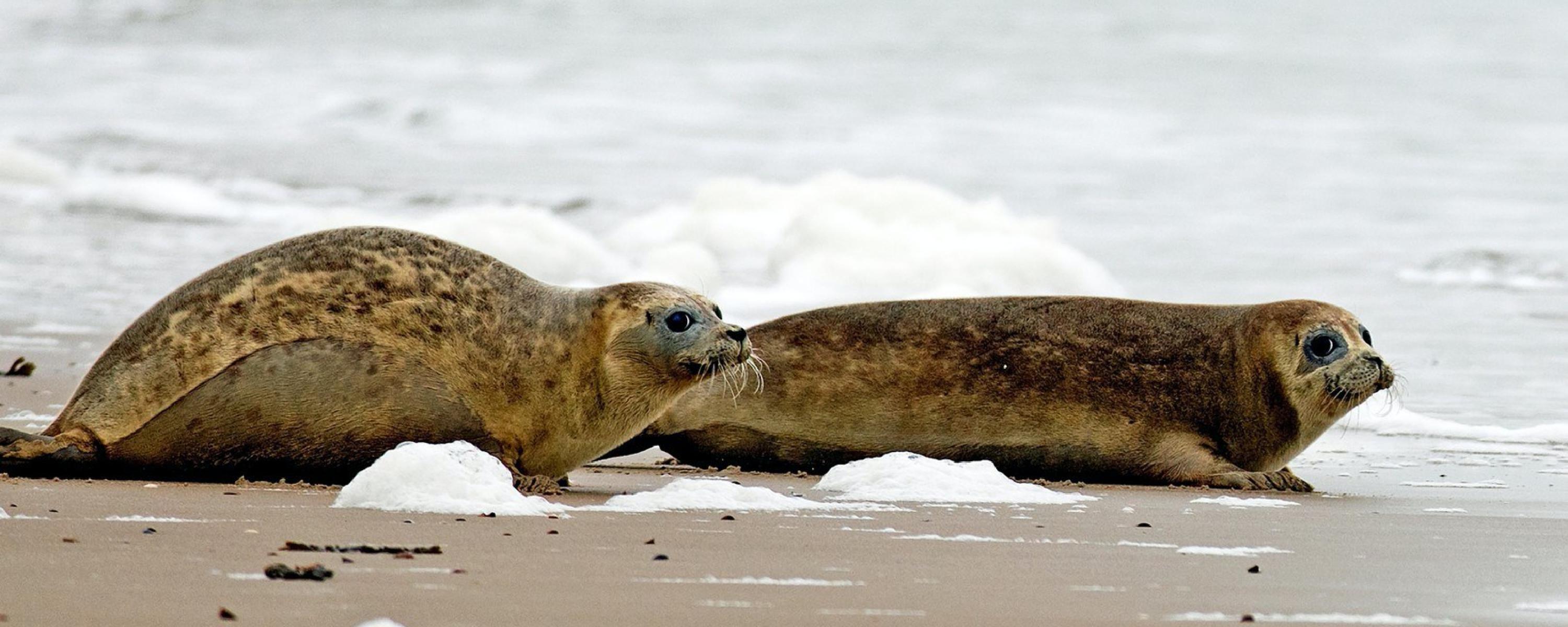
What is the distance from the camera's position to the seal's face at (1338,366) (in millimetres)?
7613

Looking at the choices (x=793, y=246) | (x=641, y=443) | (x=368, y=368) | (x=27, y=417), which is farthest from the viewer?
(x=793, y=246)

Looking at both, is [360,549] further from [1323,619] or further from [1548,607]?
[1548,607]

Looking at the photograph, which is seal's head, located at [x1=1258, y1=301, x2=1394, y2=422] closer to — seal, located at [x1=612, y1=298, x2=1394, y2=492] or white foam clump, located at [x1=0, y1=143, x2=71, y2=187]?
seal, located at [x1=612, y1=298, x2=1394, y2=492]

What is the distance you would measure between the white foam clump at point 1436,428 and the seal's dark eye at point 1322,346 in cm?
133

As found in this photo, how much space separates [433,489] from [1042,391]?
3.06 meters

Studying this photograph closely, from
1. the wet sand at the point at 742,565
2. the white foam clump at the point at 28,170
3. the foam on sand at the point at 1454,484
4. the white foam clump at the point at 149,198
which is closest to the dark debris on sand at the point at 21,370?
the wet sand at the point at 742,565

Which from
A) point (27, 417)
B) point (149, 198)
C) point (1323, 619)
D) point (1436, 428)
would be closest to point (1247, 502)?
point (1323, 619)

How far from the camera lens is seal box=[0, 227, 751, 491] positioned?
603 cm

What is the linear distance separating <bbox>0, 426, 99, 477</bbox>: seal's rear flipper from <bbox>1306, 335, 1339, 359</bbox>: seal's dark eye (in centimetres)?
431

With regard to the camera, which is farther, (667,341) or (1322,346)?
(1322,346)

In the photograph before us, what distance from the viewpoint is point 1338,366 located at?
7.69 metres

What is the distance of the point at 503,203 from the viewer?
2108 centimetres

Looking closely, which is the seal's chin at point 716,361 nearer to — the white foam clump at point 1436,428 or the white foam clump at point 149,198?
the white foam clump at point 1436,428

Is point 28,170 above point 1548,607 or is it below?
above
